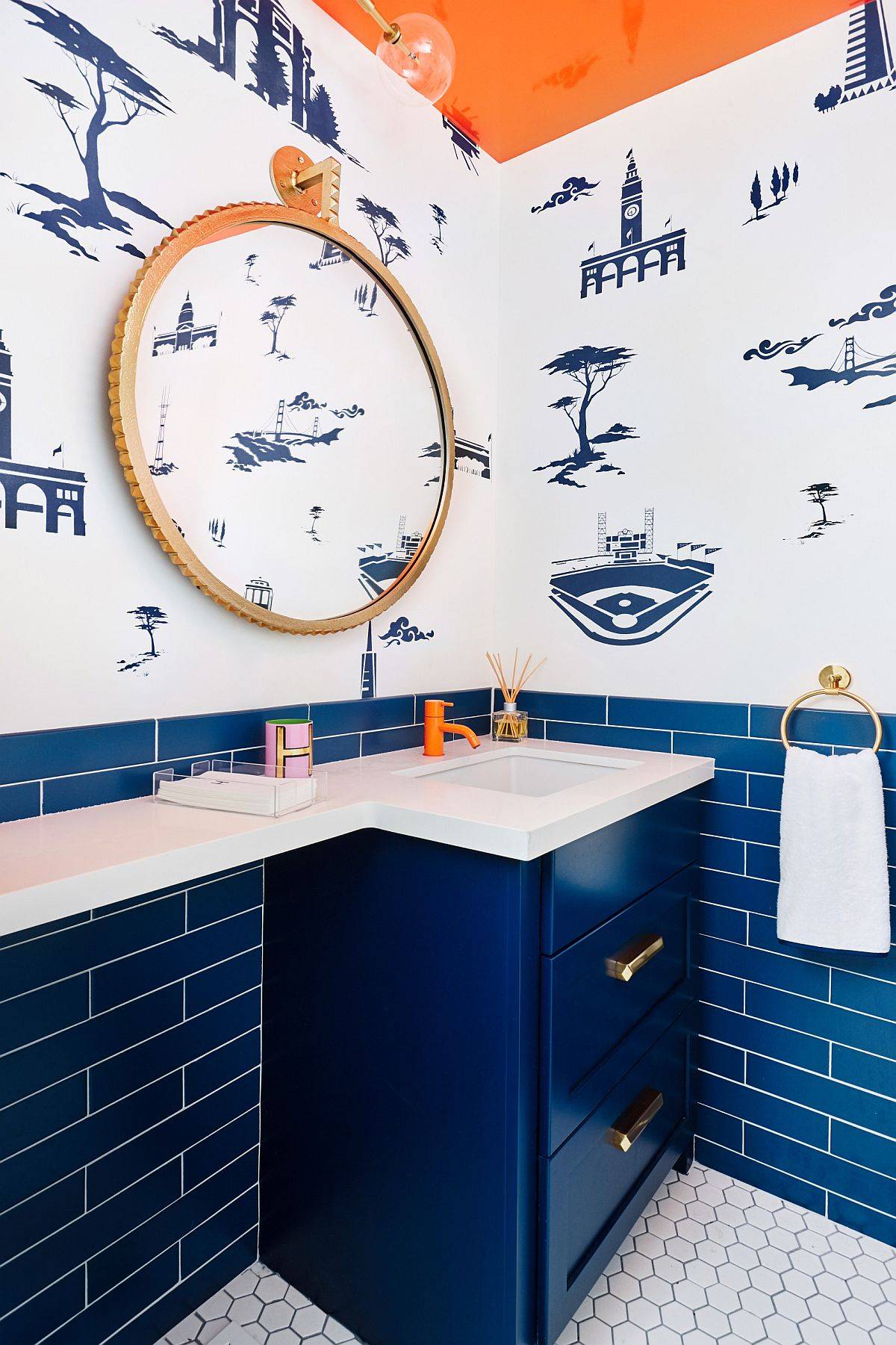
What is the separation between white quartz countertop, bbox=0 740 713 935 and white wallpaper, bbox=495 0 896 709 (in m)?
0.45

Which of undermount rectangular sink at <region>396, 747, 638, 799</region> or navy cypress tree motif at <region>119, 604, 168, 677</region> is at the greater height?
navy cypress tree motif at <region>119, 604, 168, 677</region>

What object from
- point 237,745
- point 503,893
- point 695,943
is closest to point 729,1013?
point 695,943

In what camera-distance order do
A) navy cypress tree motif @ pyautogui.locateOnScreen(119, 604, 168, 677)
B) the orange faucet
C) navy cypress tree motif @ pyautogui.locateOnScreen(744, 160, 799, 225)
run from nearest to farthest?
navy cypress tree motif @ pyautogui.locateOnScreen(119, 604, 168, 677), navy cypress tree motif @ pyautogui.locateOnScreen(744, 160, 799, 225), the orange faucet

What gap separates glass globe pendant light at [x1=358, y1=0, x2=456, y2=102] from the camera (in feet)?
4.58

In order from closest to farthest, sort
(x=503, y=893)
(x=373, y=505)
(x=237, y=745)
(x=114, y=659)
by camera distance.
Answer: (x=503, y=893) < (x=114, y=659) < (x=237, y=745) < (x=373, y=505)

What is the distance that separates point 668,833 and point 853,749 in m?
0.43

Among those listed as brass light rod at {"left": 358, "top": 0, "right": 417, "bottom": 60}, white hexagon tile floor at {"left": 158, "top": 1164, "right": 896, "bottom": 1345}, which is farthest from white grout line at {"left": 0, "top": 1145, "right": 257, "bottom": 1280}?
brass light rod at {"left": 358, "top": 0, "right": 417, "bottom": 60}

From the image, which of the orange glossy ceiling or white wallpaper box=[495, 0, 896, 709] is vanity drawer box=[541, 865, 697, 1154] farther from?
the orange glossy ceiling

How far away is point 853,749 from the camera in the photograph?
5.17 feet

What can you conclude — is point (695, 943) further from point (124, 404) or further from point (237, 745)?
point (124, 404)

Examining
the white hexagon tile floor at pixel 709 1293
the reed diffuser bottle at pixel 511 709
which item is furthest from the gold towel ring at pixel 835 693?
the white hexagon tile floor at pixel 709 1293

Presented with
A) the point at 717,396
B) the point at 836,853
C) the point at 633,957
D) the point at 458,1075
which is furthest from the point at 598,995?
the point at 717,396

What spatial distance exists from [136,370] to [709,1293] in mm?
1944

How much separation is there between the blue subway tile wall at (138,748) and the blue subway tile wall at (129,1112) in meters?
0.20
